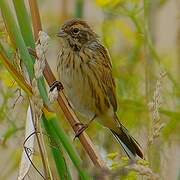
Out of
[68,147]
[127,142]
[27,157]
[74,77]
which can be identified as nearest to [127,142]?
[127,142]

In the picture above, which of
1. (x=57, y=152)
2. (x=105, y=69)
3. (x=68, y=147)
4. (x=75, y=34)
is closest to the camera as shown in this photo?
(x=68, y=147)

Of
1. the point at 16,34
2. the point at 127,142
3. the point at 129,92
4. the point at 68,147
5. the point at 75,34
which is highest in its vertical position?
the point at 75,34

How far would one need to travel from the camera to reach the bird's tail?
1.87 metres

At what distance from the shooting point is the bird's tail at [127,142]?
6.15 ft

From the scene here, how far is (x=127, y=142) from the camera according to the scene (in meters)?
2.01

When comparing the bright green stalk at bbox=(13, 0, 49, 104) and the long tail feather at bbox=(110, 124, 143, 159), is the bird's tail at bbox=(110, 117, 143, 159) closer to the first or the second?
the long tail feather at bbox=(110, 124, 143, 159)

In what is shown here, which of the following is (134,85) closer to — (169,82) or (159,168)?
(169,82)

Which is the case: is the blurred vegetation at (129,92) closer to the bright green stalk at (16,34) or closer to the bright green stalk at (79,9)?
the bright green stalk at (79,9)

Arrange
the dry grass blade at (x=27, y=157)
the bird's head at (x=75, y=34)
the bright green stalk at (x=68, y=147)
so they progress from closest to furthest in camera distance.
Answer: the bright green stalk at (x=68, y=147), the dry grass blade at (x=27, y=157), the bird's head at (x=75, y=34)

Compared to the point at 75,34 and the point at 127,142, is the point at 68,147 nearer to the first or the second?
the point at 127,142

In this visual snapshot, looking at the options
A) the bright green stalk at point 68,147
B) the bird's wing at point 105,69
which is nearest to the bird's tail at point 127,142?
the bird's wing at point 105,69

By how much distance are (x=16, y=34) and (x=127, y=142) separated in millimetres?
895

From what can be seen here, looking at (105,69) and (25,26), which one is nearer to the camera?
(25,26)

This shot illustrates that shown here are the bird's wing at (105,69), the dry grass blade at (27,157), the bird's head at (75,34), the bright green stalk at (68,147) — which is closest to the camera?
the bright green stalk at (68,147)
